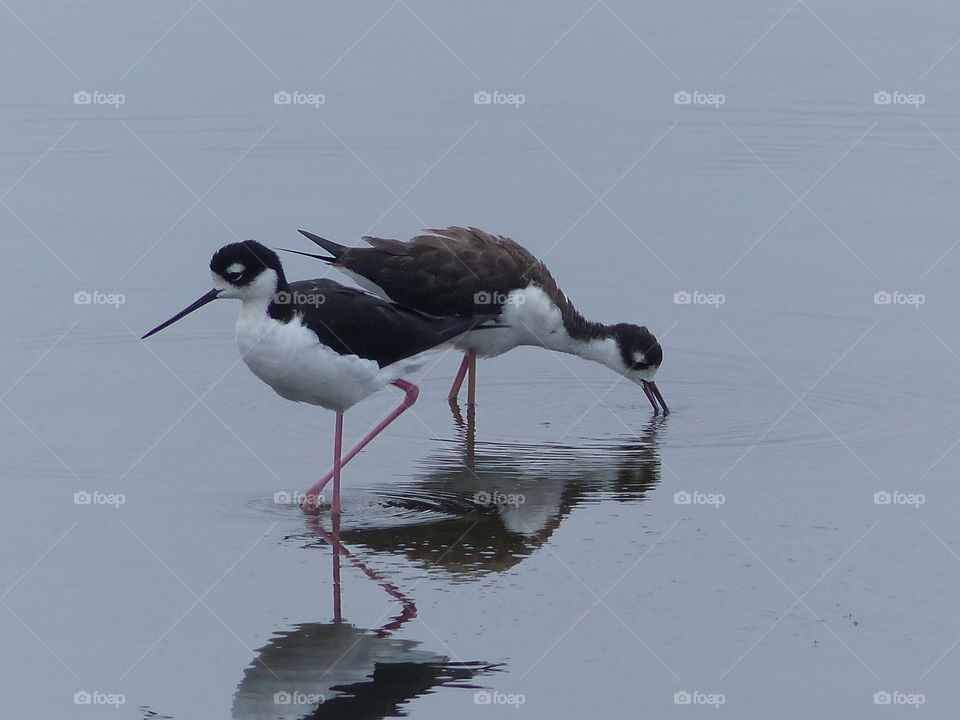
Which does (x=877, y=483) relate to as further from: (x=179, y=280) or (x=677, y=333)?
(x=179, y=280)

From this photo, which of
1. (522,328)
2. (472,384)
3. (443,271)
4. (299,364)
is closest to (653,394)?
(522,328)

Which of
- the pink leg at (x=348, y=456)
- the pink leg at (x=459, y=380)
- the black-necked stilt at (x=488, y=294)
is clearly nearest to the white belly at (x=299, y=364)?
the pink leg at (x=348, y=456)

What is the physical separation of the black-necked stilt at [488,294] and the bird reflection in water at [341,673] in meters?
3.97

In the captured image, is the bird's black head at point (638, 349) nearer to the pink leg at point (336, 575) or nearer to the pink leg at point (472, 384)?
the pink leg at point (472, 384)

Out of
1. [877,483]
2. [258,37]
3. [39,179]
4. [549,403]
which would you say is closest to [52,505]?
[549,403]

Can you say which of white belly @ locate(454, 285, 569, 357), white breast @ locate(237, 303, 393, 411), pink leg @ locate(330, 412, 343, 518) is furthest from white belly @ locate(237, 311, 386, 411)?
white belly @ locate(454, 285, 569, 357)

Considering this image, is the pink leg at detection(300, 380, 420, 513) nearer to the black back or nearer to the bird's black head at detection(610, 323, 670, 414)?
the black back

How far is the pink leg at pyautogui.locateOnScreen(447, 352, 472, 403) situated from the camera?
12383 millimetres

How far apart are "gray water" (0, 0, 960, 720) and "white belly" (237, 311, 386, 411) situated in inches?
29.2

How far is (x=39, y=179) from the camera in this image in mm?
16453

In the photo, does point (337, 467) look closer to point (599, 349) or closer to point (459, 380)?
point (459, 380)

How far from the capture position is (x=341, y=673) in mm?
7555

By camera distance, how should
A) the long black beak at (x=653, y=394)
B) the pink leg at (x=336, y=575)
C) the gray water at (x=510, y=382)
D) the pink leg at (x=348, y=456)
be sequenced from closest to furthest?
the gray water at (x=510, y=382) < the pink leg at (x=336, y=575) < the pink leg at (x=348, y=456) < the long black beak at (x=653, y=394)

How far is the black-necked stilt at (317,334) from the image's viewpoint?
915 cm
